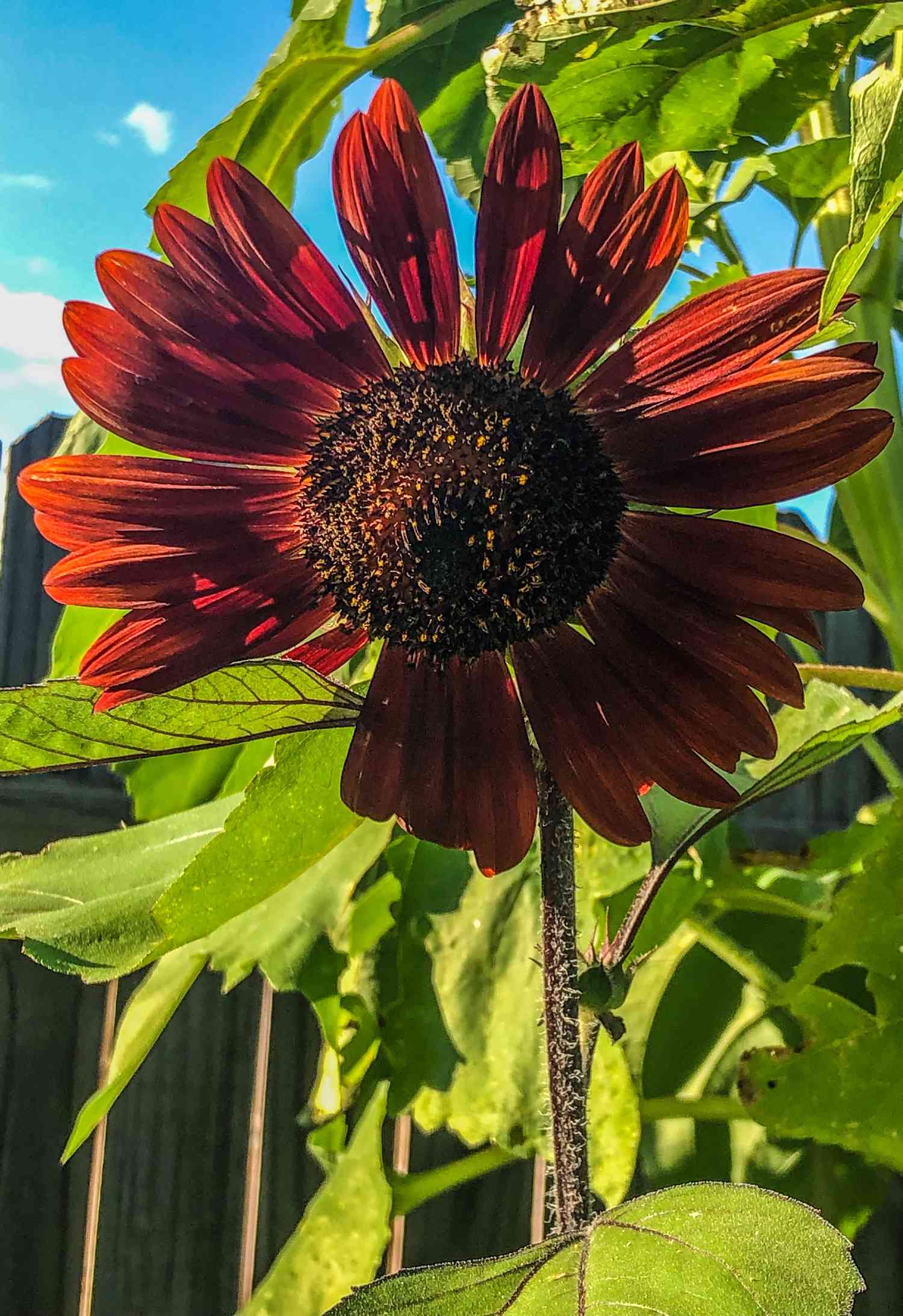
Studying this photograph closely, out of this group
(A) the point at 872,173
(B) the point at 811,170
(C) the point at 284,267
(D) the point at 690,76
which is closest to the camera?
(A) the point at 872,173

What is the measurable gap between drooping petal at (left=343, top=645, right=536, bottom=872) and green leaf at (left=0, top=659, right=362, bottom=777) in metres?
0.03

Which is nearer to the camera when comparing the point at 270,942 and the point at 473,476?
the point at 473,476

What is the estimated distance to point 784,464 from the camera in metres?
0.36

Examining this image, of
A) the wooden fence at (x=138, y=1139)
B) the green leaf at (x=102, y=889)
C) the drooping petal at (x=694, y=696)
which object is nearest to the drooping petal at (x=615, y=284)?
the drooping petal at (x=694, y=696)

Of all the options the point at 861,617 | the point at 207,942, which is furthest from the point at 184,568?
the point at 861,617

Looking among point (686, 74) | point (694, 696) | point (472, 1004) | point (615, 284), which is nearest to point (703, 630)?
point (694, 696)

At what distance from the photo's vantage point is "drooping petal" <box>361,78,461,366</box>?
0.38 m

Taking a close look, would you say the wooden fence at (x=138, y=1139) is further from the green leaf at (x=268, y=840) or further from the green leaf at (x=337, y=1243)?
the green leaf at (x=268, y=840)

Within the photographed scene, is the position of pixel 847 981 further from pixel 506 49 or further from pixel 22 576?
pixel 22 576

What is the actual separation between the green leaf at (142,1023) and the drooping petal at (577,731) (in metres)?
0.25

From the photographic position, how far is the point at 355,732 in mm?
420

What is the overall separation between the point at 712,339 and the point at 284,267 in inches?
6.1

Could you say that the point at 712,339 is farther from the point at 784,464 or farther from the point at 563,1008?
the point at 563,1008

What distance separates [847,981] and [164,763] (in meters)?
0.54
